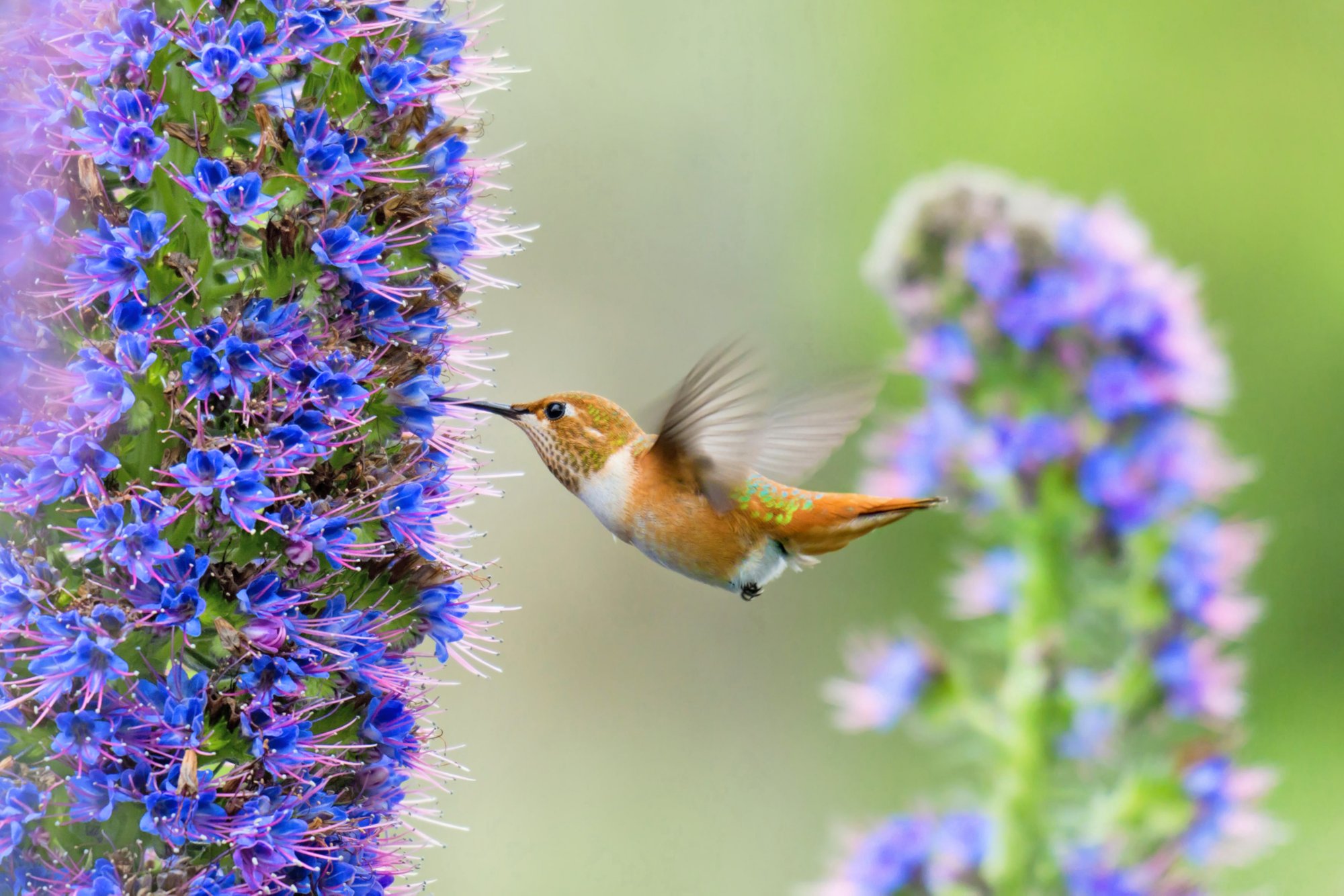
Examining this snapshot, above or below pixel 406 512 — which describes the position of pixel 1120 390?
above

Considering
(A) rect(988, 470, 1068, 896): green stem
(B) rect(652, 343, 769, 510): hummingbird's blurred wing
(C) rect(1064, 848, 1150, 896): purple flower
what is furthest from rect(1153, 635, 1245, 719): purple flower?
(B) rect(652, 343, 769, 510): hummingbird's blurred wing

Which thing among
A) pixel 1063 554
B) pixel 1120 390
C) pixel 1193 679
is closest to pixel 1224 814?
pixel 1193 679

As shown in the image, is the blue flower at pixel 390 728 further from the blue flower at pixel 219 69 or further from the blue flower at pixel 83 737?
the blue flower at pixel 219 69

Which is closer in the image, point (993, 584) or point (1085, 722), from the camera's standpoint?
point (1085, 722)

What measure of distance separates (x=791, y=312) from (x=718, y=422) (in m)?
4.90

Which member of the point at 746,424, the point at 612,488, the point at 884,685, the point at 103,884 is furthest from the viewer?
the point at 884,685

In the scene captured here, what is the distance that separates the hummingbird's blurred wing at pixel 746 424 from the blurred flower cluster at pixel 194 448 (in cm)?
70

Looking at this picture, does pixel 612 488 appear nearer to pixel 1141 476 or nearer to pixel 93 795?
pixel 93 795

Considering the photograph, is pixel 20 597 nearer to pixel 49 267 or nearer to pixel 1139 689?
pixel 49 267

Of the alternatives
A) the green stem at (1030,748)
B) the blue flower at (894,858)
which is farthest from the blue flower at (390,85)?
the blue flower at (894,858)

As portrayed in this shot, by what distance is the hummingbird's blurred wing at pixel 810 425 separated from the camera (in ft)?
8.79

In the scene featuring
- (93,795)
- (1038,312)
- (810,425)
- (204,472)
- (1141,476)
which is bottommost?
(93,795)

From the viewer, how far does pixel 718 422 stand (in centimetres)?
265

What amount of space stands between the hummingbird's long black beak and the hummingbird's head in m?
0.01
